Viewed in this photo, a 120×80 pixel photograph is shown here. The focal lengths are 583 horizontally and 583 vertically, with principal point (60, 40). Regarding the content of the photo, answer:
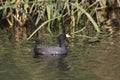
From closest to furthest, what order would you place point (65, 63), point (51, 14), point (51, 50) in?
point (65, 63)
point (51, 50)
point (51, 14)

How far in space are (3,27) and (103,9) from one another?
329 centimetres

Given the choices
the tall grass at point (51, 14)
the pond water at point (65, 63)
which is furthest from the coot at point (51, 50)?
the tall grass at point (51, 14)

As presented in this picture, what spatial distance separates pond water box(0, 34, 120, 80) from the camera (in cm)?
1038

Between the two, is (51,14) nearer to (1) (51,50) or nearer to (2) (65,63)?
(1) (51,50)

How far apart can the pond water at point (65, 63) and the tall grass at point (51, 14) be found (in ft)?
4.69

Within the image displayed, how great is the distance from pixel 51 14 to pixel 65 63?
3.19 meters

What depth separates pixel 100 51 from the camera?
12.3 m

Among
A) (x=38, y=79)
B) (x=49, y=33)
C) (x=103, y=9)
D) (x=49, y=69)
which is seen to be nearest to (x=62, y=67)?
(x=49, y=69)

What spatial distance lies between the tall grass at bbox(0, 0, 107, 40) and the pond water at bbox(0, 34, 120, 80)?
1.43 meters

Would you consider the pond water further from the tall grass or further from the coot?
the tall grass

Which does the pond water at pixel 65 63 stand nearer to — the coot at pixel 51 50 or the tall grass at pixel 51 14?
the coot at pixel 51 50

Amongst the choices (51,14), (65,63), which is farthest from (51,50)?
(51,14)

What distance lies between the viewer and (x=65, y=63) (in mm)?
11469

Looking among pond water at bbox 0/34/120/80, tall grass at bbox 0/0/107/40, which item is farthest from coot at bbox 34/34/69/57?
tall grass at bbox 0/0/107/40
